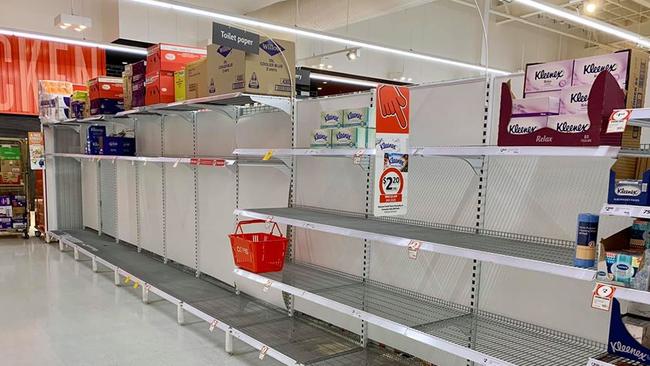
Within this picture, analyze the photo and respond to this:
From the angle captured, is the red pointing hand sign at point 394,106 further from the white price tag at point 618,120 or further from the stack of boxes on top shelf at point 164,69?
the stack of boxes on top shelf at point 164,69

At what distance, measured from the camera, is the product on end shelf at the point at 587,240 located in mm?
1673

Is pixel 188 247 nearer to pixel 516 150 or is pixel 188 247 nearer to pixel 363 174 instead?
pixel 363 174

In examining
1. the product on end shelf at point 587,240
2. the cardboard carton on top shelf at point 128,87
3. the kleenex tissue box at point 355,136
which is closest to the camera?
the product on end shelf at point 587,240

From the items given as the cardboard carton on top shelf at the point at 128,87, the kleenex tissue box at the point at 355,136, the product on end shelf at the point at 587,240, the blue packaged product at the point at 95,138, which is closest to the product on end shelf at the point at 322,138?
the kleenex tissue box at the point at 355,136

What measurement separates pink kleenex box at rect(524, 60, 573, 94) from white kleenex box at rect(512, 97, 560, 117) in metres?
0.10

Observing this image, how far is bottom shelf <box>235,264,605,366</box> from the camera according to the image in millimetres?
2043

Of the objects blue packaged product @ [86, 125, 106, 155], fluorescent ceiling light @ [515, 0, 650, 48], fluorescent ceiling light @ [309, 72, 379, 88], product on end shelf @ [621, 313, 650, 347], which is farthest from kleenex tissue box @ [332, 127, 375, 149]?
fluorescent ceiling light @ [309, 72, 379, 88]

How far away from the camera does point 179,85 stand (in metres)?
4.61

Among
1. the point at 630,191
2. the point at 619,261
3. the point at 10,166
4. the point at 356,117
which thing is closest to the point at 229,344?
the point at 356,117

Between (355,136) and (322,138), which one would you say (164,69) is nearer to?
(322,138)

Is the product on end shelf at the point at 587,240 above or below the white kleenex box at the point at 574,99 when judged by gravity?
below

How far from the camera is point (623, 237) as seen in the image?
1687 millimetres

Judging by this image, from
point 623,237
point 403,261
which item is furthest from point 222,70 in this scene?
point 623,237

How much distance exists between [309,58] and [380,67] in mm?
2144
